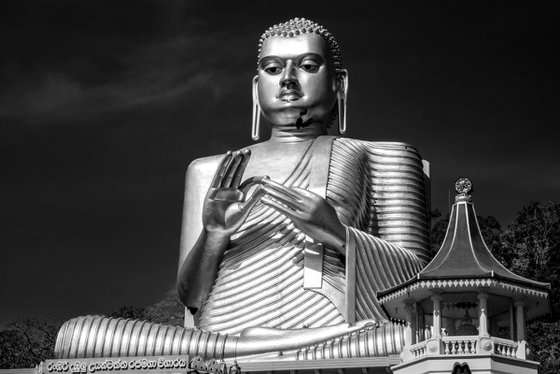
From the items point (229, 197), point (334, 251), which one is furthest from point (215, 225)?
point (334, 251)

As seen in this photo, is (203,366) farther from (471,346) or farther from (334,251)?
(471,346)

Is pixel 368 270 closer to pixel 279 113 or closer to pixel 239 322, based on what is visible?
pixel 239 322

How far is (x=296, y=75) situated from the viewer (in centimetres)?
1950

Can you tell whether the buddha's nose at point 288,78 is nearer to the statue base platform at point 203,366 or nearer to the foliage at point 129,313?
the statue base platform at point 203,366

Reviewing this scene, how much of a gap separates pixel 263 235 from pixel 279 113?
2.05m

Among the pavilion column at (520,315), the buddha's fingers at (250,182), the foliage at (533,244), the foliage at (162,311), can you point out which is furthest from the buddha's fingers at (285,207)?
the foliage at (162,311)

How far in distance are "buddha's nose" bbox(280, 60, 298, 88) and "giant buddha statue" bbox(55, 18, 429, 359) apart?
0.8 inches

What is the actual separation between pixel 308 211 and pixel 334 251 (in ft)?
3.05

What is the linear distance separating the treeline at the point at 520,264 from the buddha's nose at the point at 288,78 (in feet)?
19.3

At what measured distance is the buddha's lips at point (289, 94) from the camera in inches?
766

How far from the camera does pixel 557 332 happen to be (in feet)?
70.0

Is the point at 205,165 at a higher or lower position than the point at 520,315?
higher

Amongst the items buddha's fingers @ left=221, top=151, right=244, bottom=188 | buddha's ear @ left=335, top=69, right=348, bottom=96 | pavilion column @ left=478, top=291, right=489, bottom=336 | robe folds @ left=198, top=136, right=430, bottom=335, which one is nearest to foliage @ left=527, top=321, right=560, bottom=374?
robe folds @ left=198, top=136, right=430, bottom=335

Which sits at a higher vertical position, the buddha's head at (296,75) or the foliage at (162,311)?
the buddha's head at (296,75)
